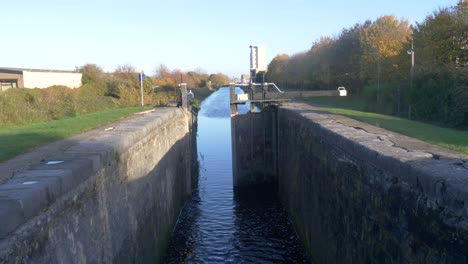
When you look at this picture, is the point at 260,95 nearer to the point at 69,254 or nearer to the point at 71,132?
the point at 71,132

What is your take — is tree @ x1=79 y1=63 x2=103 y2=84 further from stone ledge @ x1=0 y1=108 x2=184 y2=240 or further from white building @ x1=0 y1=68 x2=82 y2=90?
stone ledge @ x1=0 y1=108 x2=184 y2=240

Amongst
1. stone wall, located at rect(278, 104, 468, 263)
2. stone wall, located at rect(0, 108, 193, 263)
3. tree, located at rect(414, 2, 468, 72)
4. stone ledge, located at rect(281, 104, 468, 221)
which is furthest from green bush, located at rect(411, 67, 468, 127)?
stone wall, located at rect(0, 108, 193, 263)

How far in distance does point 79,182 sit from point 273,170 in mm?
11320

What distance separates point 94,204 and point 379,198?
11.0ft

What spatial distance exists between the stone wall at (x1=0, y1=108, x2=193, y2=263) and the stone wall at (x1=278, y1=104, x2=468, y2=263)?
324 cm

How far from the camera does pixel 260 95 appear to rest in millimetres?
17266

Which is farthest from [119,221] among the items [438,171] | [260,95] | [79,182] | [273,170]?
[260,95]

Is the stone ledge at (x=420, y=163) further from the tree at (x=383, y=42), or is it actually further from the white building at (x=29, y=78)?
the white building at (x=29, y=78)

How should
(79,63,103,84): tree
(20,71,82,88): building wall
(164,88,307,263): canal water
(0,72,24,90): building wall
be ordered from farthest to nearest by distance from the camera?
(79,63,103,84): tree < (20,71,82,88): building wall < (0,72,24,90): building wall < (164,88,307,263): canal water

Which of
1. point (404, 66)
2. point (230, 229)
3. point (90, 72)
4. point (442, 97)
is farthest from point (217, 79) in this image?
point (230, 229)

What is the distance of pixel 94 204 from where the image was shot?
5.26 meters

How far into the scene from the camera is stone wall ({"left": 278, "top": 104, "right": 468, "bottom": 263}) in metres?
3.62

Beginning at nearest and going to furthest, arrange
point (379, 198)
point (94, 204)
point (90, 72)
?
point (379, 198) → point (94, 204) → point (90, 72)

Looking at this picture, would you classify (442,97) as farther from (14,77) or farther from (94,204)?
(14,77)
